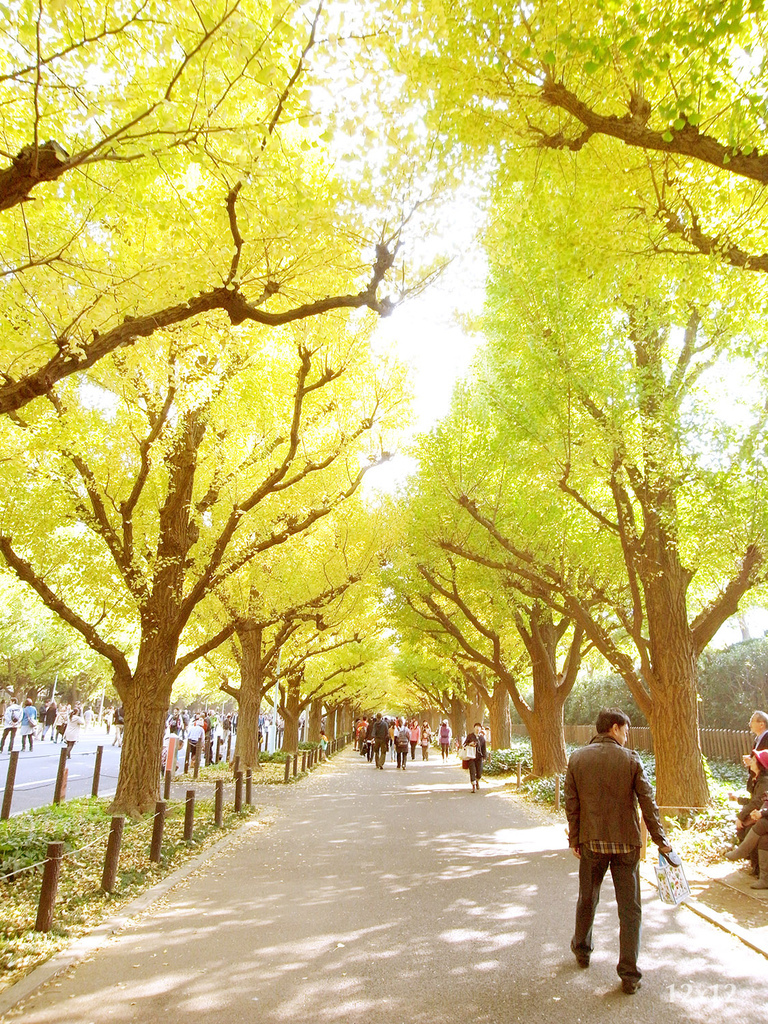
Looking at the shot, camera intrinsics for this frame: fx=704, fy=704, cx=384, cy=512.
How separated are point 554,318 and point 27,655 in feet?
153

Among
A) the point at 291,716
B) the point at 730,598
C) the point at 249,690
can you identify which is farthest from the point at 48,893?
the point at 291,716

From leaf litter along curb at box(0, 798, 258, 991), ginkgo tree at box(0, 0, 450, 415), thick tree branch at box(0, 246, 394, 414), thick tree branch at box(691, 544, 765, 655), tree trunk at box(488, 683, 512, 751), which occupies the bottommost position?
leaf litter along curb at box(0, 798, 258, 991)

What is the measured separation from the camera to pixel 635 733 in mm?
25125

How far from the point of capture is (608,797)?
467 centimetres

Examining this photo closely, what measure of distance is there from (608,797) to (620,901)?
0.61m

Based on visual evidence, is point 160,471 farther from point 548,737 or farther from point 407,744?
point 407,744

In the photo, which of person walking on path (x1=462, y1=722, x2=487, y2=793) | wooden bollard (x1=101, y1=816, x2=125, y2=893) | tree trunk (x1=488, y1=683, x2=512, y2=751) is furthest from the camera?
tree trunk (x1=488, y1=683, x2=512, y2=751)

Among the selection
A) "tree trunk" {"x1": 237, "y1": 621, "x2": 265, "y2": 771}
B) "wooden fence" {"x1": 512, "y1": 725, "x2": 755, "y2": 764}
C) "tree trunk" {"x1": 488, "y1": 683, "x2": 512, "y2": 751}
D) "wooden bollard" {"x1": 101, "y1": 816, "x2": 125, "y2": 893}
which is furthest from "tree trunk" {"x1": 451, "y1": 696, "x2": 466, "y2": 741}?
"wooden bollard" {"x1": 101, "y1": 816, "x2": 125, "y2": 893}

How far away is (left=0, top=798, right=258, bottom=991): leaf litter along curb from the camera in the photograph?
5203mm

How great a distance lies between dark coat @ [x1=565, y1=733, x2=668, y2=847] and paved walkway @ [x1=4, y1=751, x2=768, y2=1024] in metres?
0.85

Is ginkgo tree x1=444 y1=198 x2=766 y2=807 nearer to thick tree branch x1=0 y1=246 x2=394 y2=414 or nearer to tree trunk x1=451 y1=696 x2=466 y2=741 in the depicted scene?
thick tree branch x1=0 y1=246 x2=394 y2=414

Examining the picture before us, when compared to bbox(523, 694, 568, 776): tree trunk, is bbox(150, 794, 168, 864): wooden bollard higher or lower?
lower

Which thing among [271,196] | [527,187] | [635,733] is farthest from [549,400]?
[635,733]

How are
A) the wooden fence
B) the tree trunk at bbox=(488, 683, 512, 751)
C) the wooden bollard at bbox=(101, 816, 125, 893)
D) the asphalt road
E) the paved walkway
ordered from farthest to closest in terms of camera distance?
the tree trunk at bbox=(488, 683, 512, 751)
the wooden fence
the asphalt road
the wooden bollard at bbox=(101, 816, 125, 893)
the paved walkway
